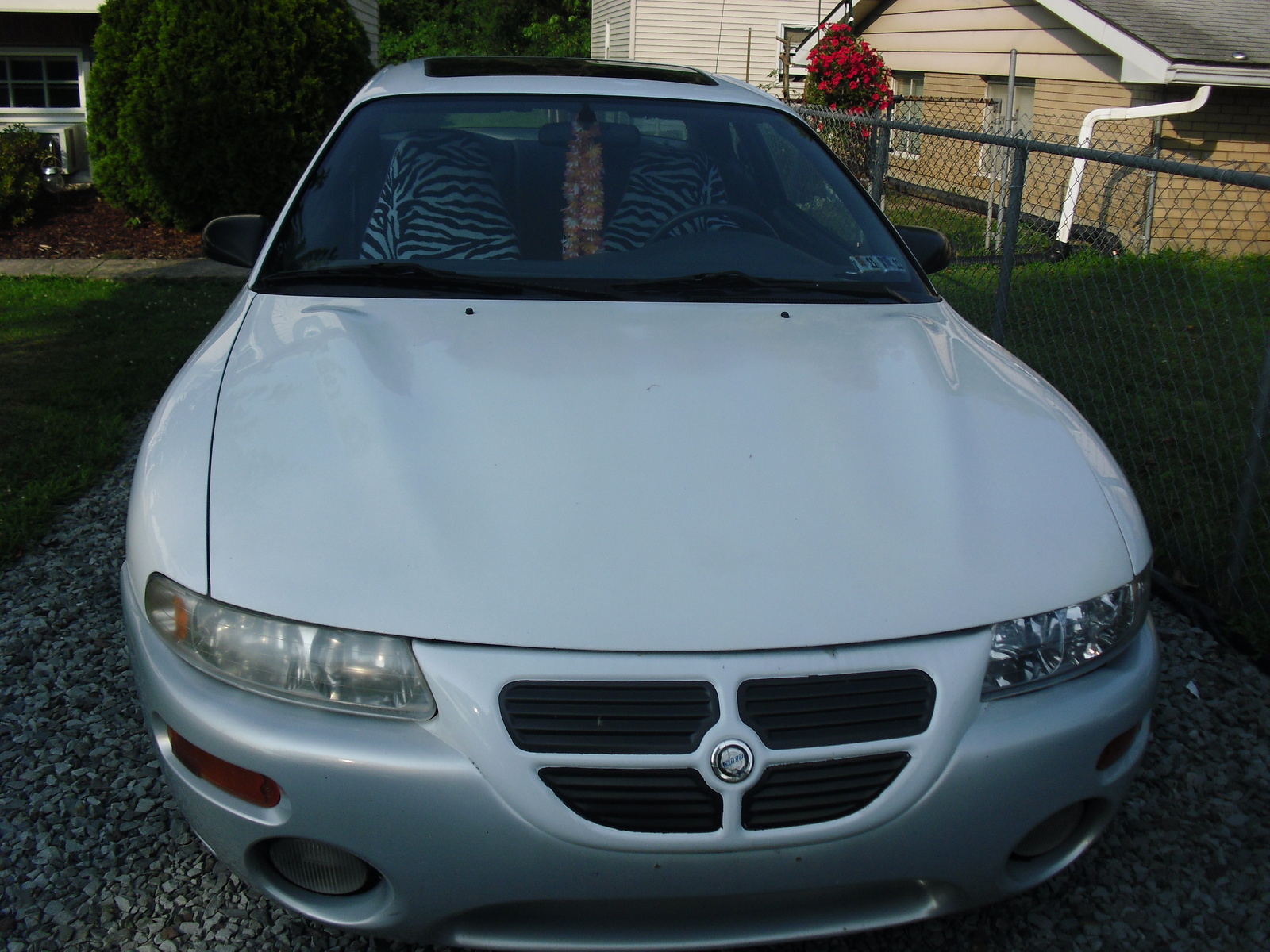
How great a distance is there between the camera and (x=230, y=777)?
173 cm

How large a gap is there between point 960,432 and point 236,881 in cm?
177

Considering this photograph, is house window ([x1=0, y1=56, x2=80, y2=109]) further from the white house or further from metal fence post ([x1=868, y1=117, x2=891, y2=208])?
metal fence post ([x1=868, y1=117, x2=891, y2=208])

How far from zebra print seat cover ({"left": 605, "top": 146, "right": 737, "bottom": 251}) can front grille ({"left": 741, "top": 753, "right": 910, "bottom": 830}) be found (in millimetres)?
1641

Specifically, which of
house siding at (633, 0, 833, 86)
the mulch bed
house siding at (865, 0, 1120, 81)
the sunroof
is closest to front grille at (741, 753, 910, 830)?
the sunroof

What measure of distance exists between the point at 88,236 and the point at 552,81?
8077 millimetres

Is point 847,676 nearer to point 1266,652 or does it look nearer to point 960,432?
point 960,432

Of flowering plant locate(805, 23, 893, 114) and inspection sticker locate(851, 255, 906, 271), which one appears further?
flowering plant locate(805, 23, 893, 114)

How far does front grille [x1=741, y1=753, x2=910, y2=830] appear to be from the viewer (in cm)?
164

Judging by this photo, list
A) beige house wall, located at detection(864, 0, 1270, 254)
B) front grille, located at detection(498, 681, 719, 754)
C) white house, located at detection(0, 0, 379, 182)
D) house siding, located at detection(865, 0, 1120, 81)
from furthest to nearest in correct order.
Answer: white house, located at detection(0, 0, 379, 182) → house siding, located at detection(865, 0, 1120, 81) → beige house wall, located at detection(864, 0, 1270, 254) → front grille, located at detection(498, 681, 719, 754)

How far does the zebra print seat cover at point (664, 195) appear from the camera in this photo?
9.74 feet

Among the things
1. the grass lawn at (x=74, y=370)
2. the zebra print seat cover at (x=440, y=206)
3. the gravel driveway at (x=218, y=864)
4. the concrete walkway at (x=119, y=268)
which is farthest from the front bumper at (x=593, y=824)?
the concrete walkway at (x=119, y=268)

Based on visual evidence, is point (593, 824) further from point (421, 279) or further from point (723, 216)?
point (723, 216)

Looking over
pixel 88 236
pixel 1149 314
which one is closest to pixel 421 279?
pixel 1149 314

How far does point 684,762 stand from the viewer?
1609mm
